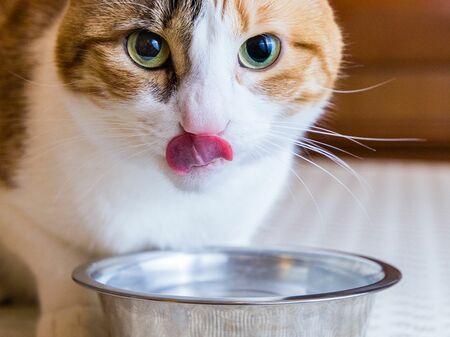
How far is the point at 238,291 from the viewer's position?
1.03 metres

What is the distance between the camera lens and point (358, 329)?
0.83 metres

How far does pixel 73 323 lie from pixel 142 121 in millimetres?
298

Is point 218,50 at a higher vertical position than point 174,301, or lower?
higher

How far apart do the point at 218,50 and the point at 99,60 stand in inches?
6.3

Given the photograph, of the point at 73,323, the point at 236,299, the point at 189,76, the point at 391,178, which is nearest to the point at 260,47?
the point at 189,76

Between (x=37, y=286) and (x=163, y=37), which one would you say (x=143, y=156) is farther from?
(x=37, y=286)

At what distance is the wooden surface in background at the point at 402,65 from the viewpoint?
2939 mm

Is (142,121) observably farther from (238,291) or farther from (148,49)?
(238,291)

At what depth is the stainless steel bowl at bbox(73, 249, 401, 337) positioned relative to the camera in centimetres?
75

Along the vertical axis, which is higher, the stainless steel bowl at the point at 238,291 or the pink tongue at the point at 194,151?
the pink tongue at the point at 194,151

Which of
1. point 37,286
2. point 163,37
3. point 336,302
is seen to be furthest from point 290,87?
point 37,286

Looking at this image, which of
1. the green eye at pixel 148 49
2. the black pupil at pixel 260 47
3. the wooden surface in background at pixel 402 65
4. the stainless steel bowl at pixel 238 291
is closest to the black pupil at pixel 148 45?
the green eye at pixel 148 49

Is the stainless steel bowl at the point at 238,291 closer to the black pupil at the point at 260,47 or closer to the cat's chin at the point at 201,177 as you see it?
the cat's chin at the point at 201,177

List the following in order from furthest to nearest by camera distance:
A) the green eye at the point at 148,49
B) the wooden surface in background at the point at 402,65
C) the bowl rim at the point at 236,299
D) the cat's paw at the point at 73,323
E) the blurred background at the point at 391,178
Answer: the wooden surface in background at the point at 402,65, the blurred background at the point at 391,178, the cat's paw at the point at 73,323, the green eye at the point at 148,49, the bowl rim at the point at 236,299
